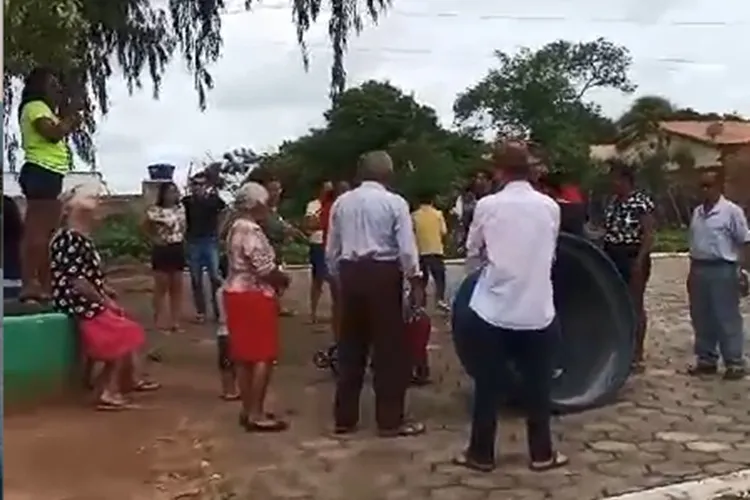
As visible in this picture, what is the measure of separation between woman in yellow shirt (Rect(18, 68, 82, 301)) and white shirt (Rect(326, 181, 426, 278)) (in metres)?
2.13

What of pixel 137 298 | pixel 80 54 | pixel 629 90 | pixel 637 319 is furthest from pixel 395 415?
pixel 629 90

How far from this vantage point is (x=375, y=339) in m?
7.95

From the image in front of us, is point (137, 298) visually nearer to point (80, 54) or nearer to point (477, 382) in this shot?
point (80, 54)

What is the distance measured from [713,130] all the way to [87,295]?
148 feet

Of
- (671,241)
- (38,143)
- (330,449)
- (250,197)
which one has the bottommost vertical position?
(330,449)

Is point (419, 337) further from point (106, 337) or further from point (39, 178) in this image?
point (39, 178)

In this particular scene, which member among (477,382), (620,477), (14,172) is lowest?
(620,477)

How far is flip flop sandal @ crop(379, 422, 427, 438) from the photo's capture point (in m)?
7.96

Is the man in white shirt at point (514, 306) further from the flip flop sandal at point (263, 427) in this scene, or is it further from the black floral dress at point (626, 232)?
→ the black floral dress at point (626, 232)

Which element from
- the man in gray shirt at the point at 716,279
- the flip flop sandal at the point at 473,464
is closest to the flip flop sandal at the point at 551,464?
the flip flop sandal at the point at 473,464

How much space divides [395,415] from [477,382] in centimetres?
103

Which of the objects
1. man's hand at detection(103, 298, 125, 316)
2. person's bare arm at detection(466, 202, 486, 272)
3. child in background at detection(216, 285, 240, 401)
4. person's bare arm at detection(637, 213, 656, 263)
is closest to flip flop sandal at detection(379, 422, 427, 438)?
person's bare arm at detection(466, 202, 486, 272)

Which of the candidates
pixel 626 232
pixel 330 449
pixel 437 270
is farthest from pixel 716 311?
pixel 437 270

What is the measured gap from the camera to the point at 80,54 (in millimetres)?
12812
